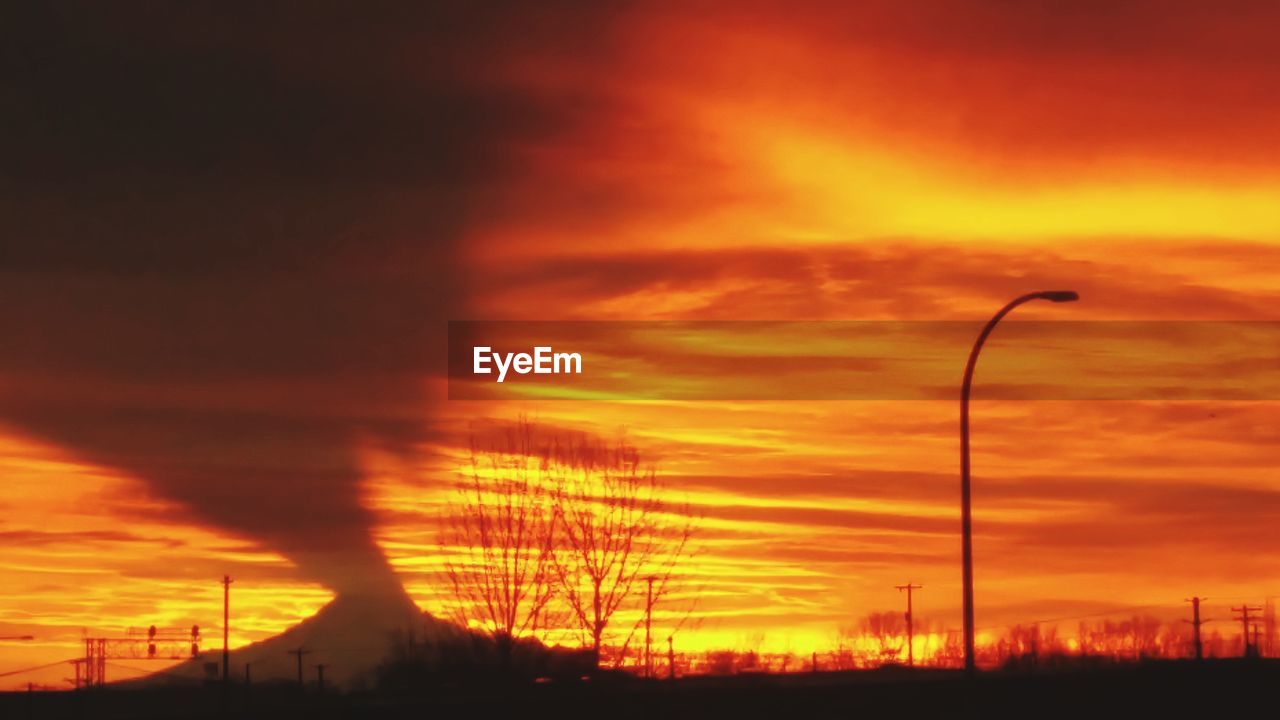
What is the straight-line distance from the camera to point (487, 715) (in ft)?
107

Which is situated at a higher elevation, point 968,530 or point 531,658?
point 968,530

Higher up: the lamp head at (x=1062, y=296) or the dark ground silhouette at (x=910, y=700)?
the lamp head at (x=1062, y=296)

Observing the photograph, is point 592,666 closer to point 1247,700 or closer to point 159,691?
point 1247,700

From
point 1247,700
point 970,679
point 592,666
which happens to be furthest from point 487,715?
point 592,666

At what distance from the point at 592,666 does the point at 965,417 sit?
32.3m

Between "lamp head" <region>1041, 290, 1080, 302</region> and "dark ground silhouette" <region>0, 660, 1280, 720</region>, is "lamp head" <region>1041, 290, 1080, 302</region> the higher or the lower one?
the higher one

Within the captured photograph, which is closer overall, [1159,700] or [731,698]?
[731,698]

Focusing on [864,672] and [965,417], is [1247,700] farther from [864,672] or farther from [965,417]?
[864,672]

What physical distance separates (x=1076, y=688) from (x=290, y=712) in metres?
17.9

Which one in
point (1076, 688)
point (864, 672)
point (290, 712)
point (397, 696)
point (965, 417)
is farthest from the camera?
point (864, 672)

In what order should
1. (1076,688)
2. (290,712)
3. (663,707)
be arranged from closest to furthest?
(290,712) → (663,707) → (1076,688)

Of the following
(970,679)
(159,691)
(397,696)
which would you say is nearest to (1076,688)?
(970,679)

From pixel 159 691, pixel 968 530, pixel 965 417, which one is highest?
pixel 965 417

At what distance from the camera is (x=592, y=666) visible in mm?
66125
